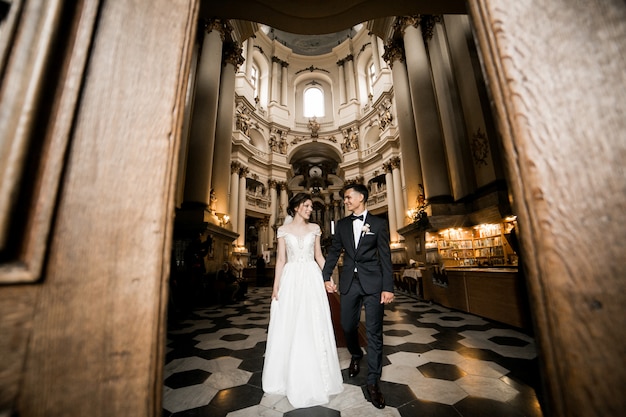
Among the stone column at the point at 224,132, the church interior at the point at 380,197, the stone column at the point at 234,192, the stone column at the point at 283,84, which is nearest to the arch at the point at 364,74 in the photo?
the church interior at the point at 380,197

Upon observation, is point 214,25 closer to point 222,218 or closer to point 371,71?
point 222,218

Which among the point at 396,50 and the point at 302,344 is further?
the point at 396,50

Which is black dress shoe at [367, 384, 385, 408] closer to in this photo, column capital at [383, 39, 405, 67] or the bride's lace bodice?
the bride's lace bodice

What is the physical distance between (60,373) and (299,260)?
1.71m

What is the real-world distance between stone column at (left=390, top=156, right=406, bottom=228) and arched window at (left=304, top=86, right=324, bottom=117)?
9.93m

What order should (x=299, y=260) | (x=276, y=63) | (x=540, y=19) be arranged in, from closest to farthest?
(x=540, y=19)
(x=299, y=260)
(x=276, y=63)

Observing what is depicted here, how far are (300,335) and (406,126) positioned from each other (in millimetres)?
9833

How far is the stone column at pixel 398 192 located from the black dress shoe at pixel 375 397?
45.2 feet

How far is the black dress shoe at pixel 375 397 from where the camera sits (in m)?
1.52

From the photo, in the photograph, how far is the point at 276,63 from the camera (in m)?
20.8

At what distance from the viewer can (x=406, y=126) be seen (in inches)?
382

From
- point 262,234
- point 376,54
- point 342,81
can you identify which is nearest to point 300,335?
point 262,234

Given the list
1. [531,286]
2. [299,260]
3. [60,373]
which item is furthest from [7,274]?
[299,260]

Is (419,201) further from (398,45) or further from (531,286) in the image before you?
(531,286)
